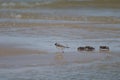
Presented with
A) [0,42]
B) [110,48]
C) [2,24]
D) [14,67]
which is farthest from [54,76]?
[2,24]

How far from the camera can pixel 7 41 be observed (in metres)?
18.9

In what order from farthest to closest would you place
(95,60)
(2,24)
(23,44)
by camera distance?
(2,24), (23,44), (95,60)

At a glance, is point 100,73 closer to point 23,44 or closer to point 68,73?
point 68,73

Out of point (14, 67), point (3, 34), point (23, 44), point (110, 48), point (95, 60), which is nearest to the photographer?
point (14, 67)

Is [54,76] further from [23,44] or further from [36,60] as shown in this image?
[23,44]

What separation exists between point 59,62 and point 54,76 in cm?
187

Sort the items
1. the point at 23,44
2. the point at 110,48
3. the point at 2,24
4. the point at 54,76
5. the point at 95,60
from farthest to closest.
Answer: the point at 2,24 → the point at 23,44 → the point at 110,48 → the point at 95,60 → the point at 54,76

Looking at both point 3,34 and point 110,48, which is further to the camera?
point 3,34

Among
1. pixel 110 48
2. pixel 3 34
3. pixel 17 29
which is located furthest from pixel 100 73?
pixel 17 29

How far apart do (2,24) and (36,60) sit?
10845 mm

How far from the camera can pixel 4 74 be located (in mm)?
12859

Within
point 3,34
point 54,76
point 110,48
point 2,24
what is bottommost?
point 54,76

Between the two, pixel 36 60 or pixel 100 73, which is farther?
pixel 36 60

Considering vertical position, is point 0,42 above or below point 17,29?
below
